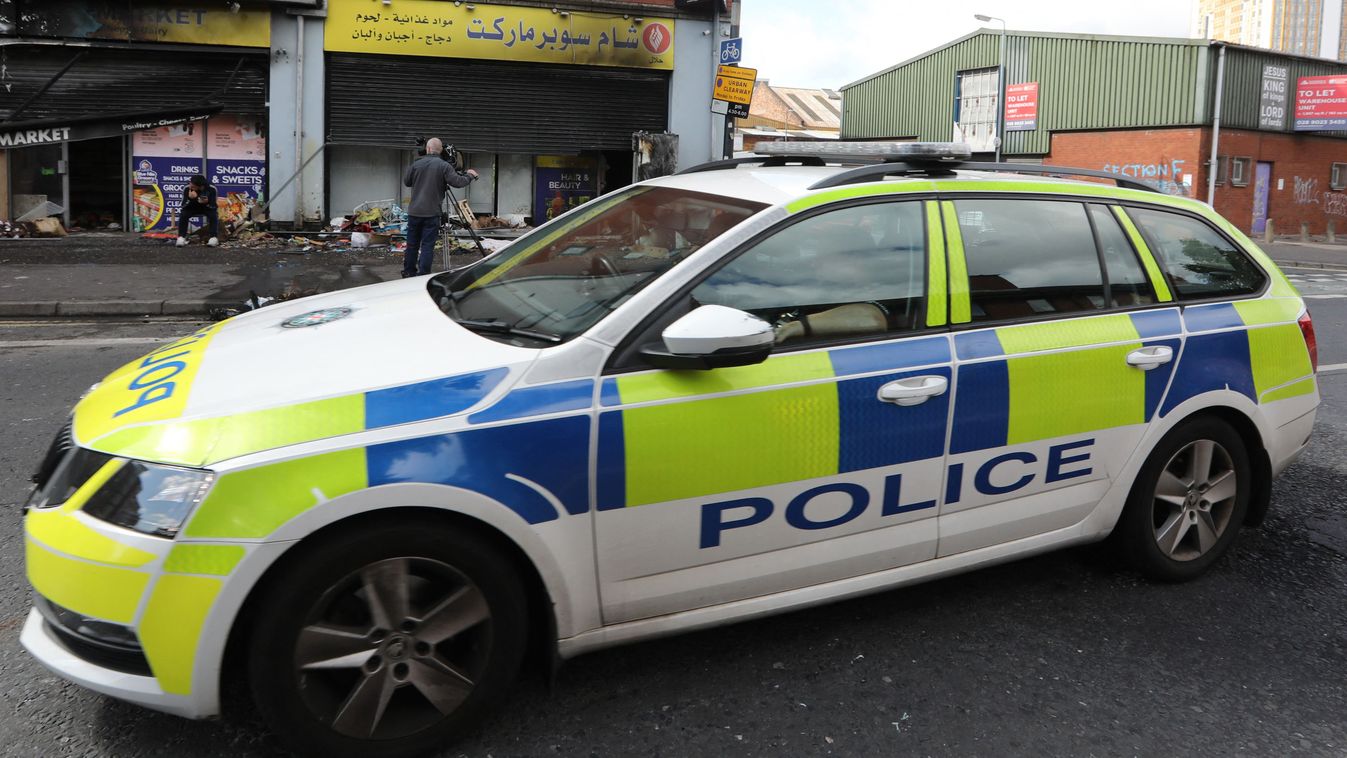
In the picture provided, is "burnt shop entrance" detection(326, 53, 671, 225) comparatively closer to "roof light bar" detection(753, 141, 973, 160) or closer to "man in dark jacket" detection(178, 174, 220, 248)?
"man in dark jacket" detection(178, 174, 220, 248)

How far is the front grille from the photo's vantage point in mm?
2510

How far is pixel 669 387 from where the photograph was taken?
2.96 meters

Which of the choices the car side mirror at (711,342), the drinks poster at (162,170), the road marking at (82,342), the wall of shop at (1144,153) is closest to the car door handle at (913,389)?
the car side mirror at (711,342)

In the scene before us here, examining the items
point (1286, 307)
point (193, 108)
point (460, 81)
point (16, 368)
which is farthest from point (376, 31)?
point (1286, 307)

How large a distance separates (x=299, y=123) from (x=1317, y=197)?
32.8 meters

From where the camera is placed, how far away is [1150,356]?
3.79 m

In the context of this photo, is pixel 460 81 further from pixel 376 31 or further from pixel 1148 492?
pixel 1148 492

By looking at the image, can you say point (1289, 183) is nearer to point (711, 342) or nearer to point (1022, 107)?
point (1022, 107)

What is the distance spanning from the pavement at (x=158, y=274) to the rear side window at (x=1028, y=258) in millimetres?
6379

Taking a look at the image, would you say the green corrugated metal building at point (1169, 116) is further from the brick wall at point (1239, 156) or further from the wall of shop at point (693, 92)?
the wall of shop at point (693, 92)

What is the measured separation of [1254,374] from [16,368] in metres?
7.50

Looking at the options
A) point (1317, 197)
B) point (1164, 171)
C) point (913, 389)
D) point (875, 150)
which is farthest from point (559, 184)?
point (1317, 197)

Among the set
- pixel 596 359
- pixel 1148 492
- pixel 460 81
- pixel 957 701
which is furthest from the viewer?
pixel 460 81

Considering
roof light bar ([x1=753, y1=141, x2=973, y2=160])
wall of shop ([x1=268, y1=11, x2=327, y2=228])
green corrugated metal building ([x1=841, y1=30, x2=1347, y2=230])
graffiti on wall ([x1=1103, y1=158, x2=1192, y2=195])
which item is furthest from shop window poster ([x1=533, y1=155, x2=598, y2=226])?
green corrugated metal building ([x1=841, y1=30, x2=1347, y2=230])
